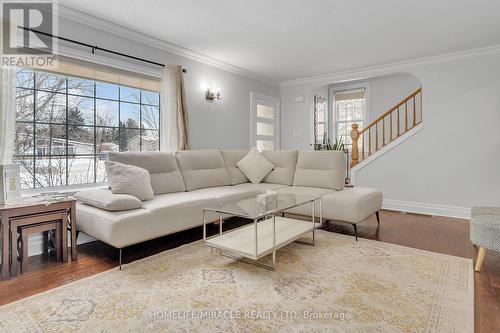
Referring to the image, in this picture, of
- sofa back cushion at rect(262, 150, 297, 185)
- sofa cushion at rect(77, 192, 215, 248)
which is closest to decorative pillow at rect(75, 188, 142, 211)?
sofa cushion at rect(77, 192, 215, 248)

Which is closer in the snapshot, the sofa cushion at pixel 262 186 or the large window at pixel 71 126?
the large window at pixel 71 126

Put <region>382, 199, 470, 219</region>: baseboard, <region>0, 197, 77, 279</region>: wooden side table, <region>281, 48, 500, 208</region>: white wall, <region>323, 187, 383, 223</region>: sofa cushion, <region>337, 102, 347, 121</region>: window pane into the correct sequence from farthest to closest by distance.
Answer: <region>337, 102, 347, 121</region>: window pane < <region>382, 199, 470, 219</region>: baseboard < <region>281, 48, 500, 208</region>: white wall < <region>323, 187, 383, 223</region>: sofa cushion < <region>0, 197, 77, 279</region>: wooden side table

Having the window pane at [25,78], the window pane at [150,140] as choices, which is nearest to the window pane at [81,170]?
the window pane at [150,140]

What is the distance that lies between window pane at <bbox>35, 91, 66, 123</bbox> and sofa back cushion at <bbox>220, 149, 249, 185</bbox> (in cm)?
213

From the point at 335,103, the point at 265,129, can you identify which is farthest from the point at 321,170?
the point at 335,103

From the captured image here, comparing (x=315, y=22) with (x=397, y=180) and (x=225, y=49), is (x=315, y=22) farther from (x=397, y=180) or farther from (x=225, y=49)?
(x=397, y=180)

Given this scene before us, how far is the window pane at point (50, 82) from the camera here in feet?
9.61

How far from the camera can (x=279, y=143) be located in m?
6.32

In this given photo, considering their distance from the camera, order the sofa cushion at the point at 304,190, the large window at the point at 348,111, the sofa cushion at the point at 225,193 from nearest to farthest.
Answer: the sofa cushion at the point at 225,193, the sofa cushion at the point at 304,190, the large window at the point at 348,111

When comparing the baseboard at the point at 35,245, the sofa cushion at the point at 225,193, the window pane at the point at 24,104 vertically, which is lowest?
the baseboard at the point at 35,245

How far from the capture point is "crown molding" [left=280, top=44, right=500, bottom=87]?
4.14 meters

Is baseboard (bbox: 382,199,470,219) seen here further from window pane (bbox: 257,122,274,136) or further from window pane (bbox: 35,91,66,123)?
window pane (bbox: 35,91,66,123)

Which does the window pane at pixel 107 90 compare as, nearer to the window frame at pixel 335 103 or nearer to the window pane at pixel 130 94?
the window pane at pixel 130 94

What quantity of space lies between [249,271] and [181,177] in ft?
5.63
